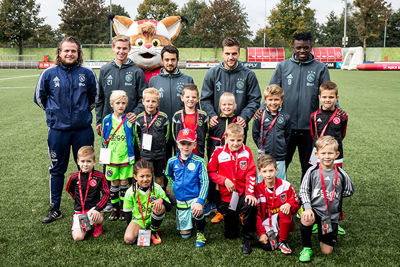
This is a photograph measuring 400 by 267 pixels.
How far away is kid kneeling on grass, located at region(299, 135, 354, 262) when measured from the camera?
3357 mm

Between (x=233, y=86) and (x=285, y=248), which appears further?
(x=233, y=86)

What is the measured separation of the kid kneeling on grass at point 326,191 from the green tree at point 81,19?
4702cm

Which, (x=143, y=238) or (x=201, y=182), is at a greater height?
(x=201, y=182)

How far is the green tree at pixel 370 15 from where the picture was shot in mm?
41406

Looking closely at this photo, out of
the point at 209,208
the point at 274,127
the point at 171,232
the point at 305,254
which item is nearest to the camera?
the point at 305,254

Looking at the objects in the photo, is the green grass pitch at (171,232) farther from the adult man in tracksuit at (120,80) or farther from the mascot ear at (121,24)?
the mascot ear at (121,24)

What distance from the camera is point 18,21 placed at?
44219mm

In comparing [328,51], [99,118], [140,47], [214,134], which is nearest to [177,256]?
[214,134]

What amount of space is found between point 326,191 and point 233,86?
5.77ft

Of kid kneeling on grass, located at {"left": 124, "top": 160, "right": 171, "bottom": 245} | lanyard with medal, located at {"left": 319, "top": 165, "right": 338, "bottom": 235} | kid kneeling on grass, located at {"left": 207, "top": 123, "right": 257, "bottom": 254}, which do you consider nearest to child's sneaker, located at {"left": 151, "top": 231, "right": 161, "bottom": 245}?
kid kneeling on grass, located at {"left": 124, "top": 160, "right": 171, "bottom": 245}

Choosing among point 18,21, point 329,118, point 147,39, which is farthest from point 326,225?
point 18,21

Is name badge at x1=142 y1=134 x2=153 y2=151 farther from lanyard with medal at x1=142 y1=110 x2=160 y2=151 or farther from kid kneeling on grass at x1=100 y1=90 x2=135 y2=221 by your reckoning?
kid kneeling on grass at x1=100 y1=90 x2=135 y2=221

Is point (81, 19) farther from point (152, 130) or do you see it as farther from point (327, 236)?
point (327, 236)

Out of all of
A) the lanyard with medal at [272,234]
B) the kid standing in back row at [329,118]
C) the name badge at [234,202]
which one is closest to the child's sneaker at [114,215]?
the name badge at [234,202]
